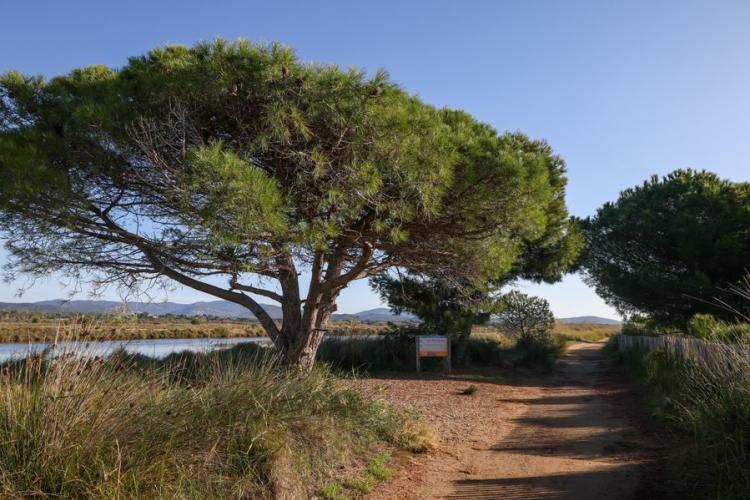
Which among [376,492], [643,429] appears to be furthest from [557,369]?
[376,492]

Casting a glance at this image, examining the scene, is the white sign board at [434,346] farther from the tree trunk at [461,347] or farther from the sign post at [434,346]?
the tree trunk at [461,347]

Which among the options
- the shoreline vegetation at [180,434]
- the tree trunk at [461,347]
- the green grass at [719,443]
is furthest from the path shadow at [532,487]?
the tree trunk at [461,347]

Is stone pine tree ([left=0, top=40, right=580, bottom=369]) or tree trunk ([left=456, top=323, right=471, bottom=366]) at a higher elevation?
stone pine tree ([left=0, top=40, right=580, bottom=369])

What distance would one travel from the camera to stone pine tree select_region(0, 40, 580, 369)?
7801 mm

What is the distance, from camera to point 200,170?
7086mm

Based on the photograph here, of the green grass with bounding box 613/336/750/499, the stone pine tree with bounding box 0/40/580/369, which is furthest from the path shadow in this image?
the stone pine tree with bounding box 0/40/580/369

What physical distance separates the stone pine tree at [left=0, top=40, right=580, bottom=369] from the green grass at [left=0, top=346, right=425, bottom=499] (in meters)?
2.34

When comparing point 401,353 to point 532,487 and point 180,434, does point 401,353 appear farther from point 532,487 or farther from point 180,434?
point 180,434

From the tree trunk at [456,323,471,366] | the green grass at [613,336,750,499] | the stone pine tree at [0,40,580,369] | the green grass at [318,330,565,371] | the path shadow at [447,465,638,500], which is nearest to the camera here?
the green grass at [613,336,750,499]

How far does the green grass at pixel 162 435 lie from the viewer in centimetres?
412

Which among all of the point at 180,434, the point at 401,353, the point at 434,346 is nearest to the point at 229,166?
the point at 180,434

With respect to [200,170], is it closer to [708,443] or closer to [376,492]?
[376,492]

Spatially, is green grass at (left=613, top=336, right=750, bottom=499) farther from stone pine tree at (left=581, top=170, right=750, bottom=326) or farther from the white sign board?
stone pine tree at (left=581, top=170, right=750, bottom=326)

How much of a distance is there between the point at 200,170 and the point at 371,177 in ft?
8.21
